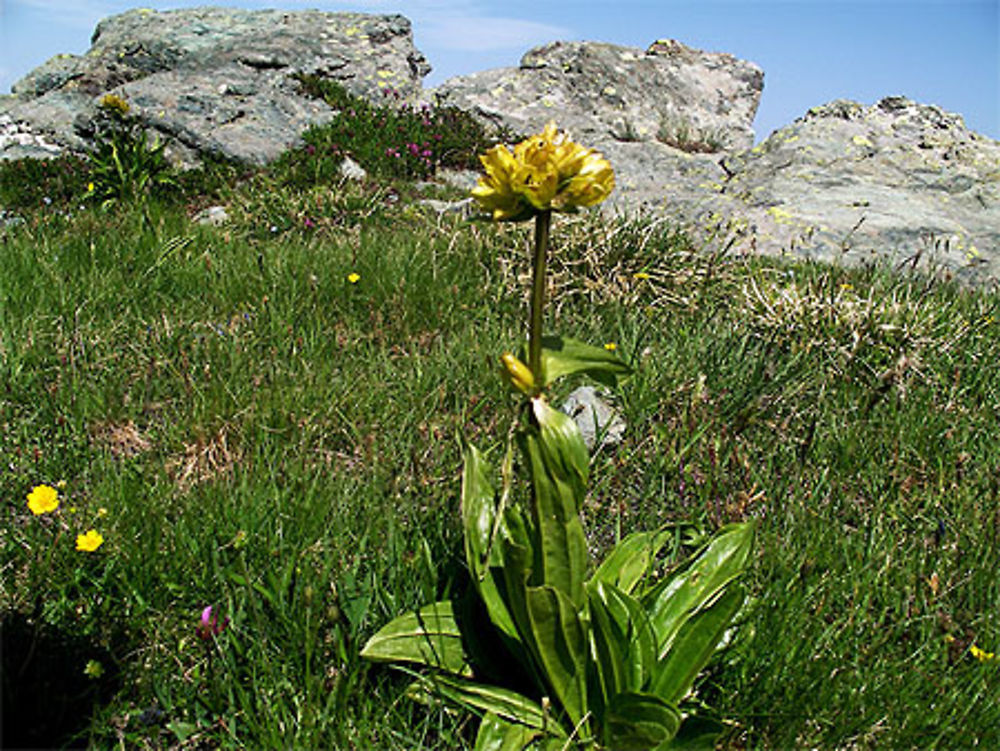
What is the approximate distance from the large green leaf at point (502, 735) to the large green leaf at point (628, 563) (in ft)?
1.39

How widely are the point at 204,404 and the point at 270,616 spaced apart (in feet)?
3.74

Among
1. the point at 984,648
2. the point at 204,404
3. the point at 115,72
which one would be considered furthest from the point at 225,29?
the point at 984,648

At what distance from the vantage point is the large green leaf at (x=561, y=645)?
5.83 ft

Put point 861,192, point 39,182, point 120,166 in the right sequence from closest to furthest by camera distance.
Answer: point 120,166 → point 861,192 → point 39,182

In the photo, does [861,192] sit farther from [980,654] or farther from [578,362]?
[578,362]

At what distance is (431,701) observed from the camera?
202cm

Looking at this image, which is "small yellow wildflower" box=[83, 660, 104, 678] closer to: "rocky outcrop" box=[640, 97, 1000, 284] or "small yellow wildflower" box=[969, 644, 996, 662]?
"small yellow wildflower" box=[969, 644, 996, 662]

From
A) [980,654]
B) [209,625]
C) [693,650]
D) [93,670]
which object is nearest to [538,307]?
[693,650]

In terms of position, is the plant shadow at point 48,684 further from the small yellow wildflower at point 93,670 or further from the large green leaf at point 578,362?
the large green leaf at point 578,362

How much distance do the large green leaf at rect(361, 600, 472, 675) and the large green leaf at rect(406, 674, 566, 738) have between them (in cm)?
5

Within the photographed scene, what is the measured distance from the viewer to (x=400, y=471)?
2.95 meters

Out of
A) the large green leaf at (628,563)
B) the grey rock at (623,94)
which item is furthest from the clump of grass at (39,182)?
the large green leaf at (628,563)

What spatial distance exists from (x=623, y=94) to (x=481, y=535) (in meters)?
13.7

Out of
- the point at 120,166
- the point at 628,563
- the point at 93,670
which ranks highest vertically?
the point at 628,563
